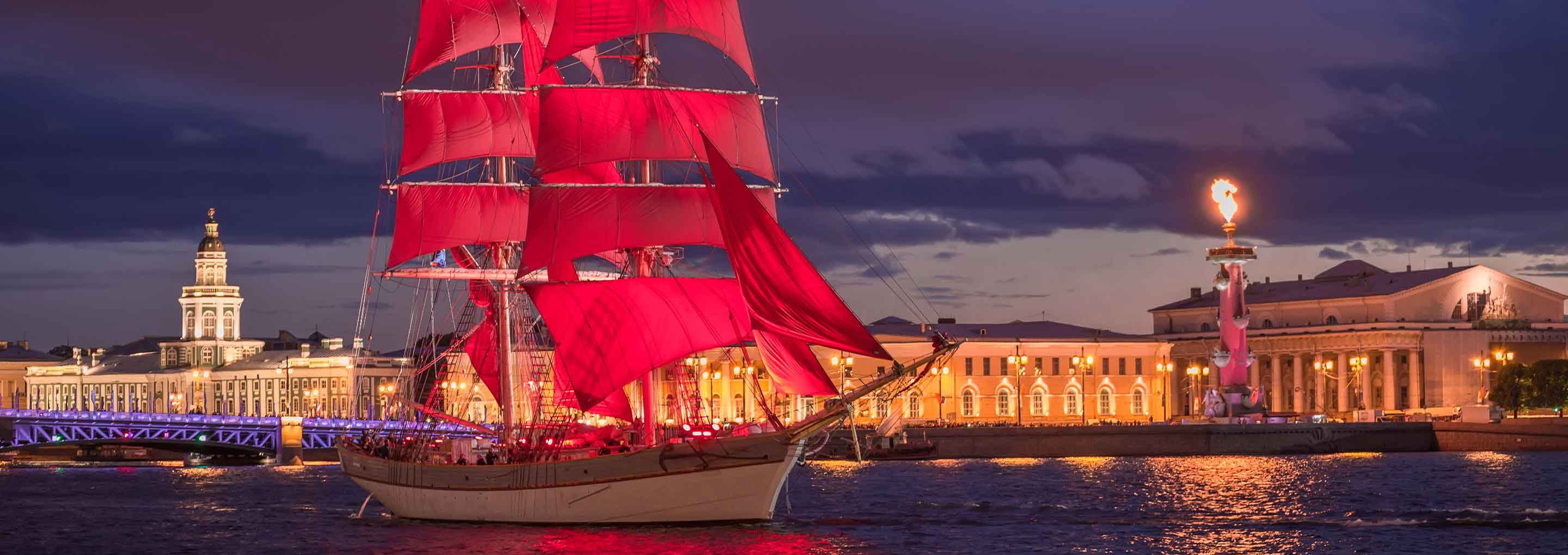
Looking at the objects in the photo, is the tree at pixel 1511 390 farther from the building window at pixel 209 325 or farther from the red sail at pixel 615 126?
the building window at pixel 209 325

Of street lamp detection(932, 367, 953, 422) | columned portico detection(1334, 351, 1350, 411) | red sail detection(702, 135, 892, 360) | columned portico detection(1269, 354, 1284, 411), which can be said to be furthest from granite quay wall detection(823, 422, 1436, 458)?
red sail detection(702, 135, 892, 360)

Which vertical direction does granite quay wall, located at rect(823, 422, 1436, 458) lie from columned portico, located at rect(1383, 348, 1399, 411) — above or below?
below

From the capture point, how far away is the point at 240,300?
630 ft

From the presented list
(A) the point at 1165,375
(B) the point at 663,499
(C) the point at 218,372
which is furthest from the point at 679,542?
(C) the point at 218,372

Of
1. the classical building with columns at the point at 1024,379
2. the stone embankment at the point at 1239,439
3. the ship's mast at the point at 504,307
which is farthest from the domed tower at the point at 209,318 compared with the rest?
the ship's mast at the point at 504,307

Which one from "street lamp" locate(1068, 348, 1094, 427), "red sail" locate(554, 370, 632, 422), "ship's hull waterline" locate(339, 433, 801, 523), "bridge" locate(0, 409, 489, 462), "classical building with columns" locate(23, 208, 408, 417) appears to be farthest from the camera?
"classical building with columns" locate(23, 208, 408, 417)

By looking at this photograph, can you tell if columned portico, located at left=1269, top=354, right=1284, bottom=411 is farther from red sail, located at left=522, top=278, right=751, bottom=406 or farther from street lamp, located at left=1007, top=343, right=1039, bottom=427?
red sail, located at left=522, top=278, right=751, bottom=406

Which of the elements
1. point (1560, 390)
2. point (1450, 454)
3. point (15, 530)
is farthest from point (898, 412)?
point (1560, 390)

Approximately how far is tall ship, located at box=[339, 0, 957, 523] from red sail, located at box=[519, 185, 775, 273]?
40 millimetres

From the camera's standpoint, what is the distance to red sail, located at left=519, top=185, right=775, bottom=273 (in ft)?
183

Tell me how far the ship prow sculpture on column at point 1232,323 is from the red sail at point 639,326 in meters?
55.6

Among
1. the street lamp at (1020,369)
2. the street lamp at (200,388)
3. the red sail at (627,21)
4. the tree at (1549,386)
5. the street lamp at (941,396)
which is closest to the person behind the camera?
the red sail at (627,21)

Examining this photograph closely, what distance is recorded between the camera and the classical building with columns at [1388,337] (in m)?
134

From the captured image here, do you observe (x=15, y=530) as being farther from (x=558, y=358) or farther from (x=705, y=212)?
(x=705, y=212)
